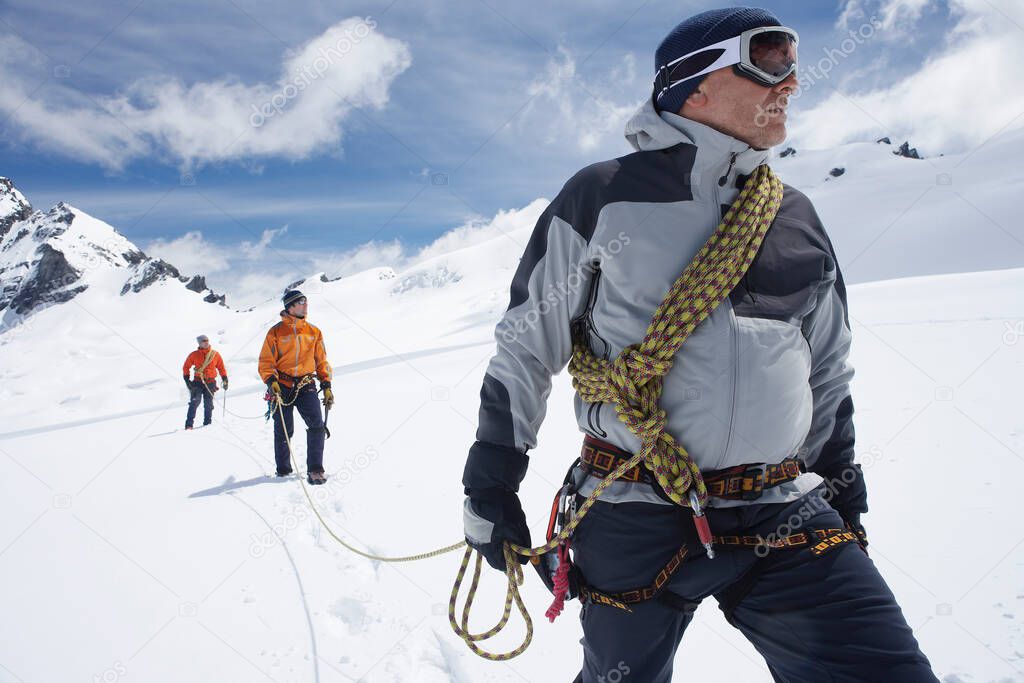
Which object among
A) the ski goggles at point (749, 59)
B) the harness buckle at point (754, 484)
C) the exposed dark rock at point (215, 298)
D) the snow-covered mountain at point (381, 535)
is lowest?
the exposed dark rock at point (215, 298)

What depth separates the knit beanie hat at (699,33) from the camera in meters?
1.62

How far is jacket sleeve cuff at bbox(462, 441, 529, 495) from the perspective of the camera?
1.72m

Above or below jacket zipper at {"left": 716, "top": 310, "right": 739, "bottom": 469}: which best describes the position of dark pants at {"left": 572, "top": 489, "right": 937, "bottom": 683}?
below

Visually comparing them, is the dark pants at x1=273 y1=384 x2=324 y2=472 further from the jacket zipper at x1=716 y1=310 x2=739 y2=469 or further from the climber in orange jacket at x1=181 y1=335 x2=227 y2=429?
the climber in orange jacket at x1=181 y1=335 x2=227 y2=429

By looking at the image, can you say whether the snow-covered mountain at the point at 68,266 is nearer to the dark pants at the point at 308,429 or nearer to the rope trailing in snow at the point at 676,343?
the dark pants at the point at 308,429

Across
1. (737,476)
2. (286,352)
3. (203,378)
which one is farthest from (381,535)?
(203,378)

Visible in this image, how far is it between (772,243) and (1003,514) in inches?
109

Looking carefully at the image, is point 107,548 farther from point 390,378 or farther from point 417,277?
point 417,277

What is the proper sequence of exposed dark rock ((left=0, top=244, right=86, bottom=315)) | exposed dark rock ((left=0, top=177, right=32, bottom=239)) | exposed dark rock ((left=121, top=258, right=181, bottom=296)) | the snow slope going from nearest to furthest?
the snow slope → exposed dark rock ((left=121, top=258, right=181, bottom=296)) → exposed dark rock ((left=0, top=244, right=86, bottom=315)) → exposed dark rock ((left=0, top=177, right=32, bottom=239))

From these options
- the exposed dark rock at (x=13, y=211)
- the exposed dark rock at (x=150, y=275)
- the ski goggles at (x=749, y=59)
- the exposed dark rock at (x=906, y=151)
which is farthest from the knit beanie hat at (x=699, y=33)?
the exposed dark rock at (x=13, y=211)

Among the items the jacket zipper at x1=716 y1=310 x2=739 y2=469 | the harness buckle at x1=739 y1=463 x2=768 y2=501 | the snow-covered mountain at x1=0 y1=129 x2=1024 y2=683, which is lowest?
the snow-covered mountain at x1=0 y1=129 x2=1024 y2=683

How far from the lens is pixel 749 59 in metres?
1.61

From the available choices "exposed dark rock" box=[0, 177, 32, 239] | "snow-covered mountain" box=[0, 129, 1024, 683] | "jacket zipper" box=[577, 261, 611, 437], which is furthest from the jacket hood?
"exposed dark rock" box=[0, 177, 32, 239]

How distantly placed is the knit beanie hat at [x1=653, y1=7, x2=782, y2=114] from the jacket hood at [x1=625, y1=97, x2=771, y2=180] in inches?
2.0
